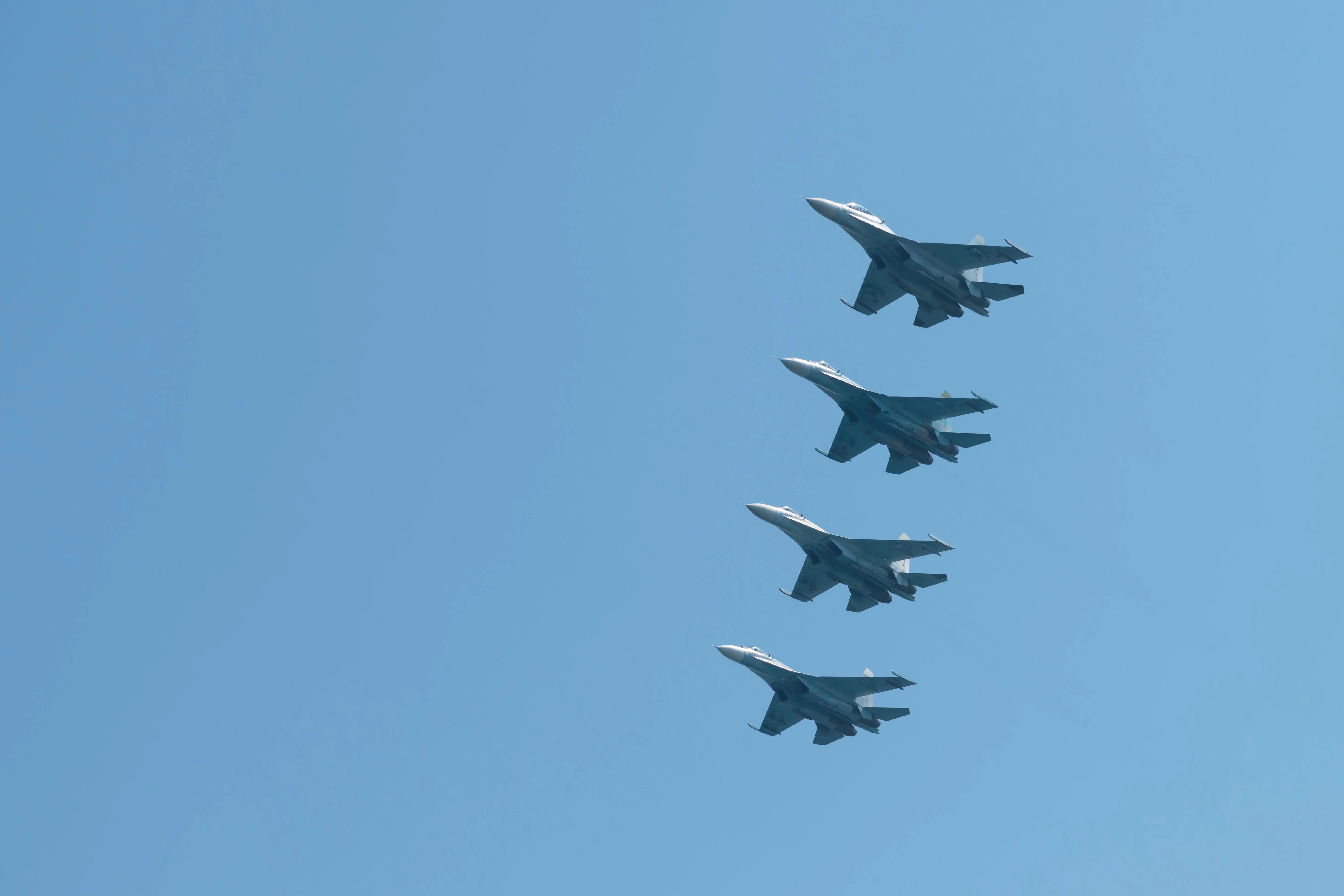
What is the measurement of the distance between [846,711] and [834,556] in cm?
970

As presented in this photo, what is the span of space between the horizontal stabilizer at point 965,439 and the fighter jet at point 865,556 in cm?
619

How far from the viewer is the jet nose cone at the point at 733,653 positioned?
82.8 m

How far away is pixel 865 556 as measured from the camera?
81250 mm

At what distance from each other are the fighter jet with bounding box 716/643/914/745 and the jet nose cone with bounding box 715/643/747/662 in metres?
0.02

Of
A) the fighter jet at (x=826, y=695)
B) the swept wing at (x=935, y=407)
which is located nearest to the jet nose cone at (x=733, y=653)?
the fighter jet at (x=826, y=695)

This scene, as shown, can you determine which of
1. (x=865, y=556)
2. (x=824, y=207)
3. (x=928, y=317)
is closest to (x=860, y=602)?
(x=865, y=556)

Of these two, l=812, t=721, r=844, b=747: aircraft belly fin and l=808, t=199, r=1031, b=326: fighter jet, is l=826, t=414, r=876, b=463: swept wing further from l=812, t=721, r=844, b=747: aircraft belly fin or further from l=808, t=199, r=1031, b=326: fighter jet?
l=812, t=721, r=844, b=747: aircraft belly fin

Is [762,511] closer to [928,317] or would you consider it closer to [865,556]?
[865,556]

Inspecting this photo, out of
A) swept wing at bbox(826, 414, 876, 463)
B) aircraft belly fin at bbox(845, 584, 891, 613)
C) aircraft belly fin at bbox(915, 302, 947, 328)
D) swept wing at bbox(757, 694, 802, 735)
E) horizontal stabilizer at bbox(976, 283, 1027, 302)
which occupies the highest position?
horizontal stabilizer at bbox(976, 283, 1027, 302)

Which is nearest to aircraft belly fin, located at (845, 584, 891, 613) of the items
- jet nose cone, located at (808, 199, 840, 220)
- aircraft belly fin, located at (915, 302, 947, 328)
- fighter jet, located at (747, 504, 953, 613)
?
fighter jet, located at (747, 504, 953, 613)

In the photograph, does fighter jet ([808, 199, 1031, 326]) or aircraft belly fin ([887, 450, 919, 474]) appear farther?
aircraft belly fin ([887, 450, 919, 474])

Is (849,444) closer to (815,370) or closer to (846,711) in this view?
(815,370)

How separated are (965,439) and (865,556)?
366 inches

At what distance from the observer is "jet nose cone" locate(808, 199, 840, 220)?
78.1 metres
